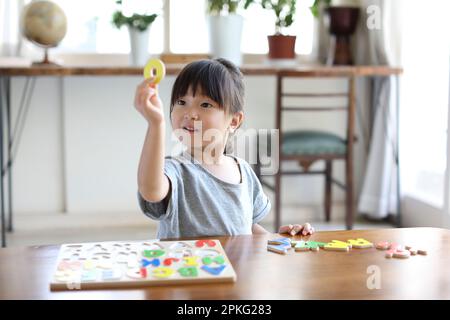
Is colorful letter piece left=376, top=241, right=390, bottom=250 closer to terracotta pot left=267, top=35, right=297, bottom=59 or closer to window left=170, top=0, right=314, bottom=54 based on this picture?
terracotta pot left=267, top=35, right=297, bottom=59

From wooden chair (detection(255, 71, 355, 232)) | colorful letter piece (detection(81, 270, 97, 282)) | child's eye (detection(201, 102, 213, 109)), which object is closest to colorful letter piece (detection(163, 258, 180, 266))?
colorful letter piece (detection(81, 270, 97, 282))

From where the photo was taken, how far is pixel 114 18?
3459 millimetres

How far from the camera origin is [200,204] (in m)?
1.29

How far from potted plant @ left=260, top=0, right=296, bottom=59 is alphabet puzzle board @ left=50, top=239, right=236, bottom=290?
101 inches

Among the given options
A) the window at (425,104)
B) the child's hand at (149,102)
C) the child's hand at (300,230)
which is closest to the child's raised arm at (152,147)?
the child's hand at (149,102)

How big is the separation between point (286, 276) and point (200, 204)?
41cm

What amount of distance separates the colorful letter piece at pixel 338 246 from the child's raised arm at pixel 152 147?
0.31 metres

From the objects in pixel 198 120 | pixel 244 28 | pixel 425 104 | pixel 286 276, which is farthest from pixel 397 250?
pixel 244 28

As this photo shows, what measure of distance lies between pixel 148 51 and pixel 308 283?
2.79 meters

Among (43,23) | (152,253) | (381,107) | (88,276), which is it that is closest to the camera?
(88,276)

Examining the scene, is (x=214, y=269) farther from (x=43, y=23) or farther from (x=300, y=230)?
(x=43, y=23)

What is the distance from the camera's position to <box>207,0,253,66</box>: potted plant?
134 inches

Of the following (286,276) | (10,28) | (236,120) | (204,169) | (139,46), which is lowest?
(286,276)
